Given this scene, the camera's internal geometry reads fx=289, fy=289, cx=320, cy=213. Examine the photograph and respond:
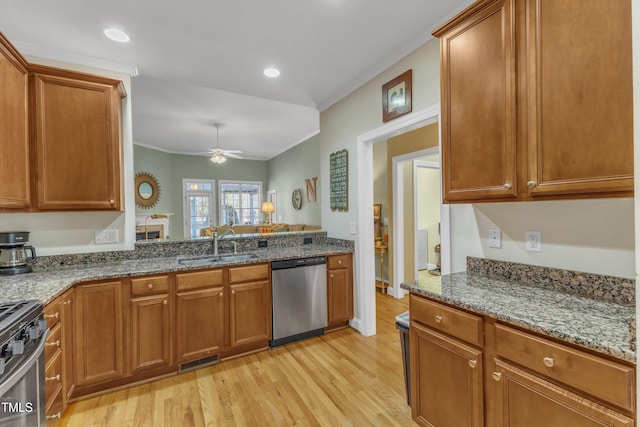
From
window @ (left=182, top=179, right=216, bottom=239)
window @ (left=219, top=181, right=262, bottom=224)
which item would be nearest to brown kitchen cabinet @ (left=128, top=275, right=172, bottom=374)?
window @ (left=182, top=179, right=216, bottom=239)

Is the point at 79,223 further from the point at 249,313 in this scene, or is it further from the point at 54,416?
the point at 249,313

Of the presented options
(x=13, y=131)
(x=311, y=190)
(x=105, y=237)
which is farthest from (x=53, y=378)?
(x=311, y=190)

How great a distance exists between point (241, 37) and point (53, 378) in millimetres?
2618

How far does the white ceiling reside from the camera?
6.37ft

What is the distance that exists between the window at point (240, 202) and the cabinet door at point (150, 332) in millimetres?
6609

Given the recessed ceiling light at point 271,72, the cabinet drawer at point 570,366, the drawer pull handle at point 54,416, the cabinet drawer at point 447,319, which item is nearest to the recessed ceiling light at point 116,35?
the recessed ceiling light at point 271,72

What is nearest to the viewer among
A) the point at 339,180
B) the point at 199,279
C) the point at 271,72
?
the point at 199,279

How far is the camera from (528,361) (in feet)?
3.80

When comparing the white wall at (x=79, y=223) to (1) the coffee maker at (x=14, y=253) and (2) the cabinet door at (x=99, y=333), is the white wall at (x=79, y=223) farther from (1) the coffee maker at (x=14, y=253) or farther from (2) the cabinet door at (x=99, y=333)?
(2) the cabinet door at (x=99, y=333)

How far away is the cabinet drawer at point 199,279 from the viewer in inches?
93.0

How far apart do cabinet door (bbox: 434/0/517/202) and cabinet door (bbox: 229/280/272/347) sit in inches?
71.9

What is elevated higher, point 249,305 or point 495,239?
point 495,239

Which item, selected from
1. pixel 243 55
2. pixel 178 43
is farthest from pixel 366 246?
pixel 178 43

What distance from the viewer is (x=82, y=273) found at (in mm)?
2150
